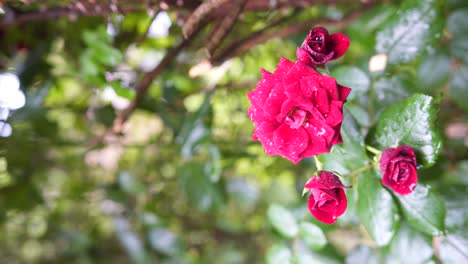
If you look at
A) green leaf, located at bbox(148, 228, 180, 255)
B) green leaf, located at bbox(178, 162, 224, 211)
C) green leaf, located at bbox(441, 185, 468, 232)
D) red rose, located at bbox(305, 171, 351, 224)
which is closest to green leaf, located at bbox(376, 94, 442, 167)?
red rose, located at bbox(305, 171, 351, 224)

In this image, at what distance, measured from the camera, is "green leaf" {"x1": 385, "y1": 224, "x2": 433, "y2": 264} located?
2.19ft

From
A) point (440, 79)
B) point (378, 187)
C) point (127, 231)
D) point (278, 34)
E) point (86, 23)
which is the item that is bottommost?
point (440, 79)

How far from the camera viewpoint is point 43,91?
1.06 meters

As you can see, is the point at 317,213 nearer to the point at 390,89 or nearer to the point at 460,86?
the point at 390,89

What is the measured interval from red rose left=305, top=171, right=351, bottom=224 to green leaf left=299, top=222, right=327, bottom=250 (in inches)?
9.8

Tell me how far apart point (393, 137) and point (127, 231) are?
1.04m

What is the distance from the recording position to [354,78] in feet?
2.49

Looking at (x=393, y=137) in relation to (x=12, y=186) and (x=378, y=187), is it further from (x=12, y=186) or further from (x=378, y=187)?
(x=12, y=186)

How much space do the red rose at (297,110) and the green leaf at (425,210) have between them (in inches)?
7.5

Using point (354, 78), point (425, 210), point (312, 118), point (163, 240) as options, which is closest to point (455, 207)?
point (425, 210)

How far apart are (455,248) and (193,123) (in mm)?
581

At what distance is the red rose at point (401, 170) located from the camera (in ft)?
1.73

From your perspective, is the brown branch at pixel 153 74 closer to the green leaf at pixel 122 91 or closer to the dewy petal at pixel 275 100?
the green leaf at pixel 122 91

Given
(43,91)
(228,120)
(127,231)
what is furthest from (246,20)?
(127,231)
